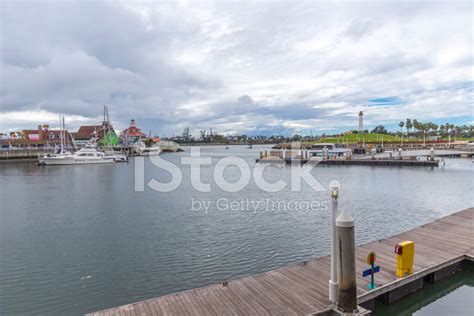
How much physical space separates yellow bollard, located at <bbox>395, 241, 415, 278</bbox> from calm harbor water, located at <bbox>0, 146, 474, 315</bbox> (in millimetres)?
4212

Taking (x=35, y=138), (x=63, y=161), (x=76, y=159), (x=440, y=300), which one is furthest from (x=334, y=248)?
(x=35, y=138)

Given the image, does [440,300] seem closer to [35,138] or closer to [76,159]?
[76,159]

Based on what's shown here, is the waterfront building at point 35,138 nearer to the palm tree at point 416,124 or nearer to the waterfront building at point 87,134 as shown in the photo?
the waterfront building at point 87,134

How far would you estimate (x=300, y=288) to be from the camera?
729 centimetres

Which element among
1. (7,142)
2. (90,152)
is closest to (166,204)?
(90,152)

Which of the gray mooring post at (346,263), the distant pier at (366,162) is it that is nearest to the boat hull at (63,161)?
the distant pier at (366,162)

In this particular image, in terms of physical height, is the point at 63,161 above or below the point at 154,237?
above

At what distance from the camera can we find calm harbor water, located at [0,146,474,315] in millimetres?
9625

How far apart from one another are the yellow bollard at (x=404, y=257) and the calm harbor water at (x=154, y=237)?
13.8ft

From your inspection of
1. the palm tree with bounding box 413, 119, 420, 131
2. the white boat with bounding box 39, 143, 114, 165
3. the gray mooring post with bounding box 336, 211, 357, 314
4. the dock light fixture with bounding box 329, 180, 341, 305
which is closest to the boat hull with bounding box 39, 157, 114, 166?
the white boat with bounding box 39, 143, 114, 165

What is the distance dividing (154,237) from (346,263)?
34.6 ft

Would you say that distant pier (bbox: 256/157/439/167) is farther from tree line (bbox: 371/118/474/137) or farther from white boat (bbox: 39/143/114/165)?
tree line (bbox: 371/118/474/137)

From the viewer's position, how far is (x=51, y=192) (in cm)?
2920

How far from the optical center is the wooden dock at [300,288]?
6.42 metres
